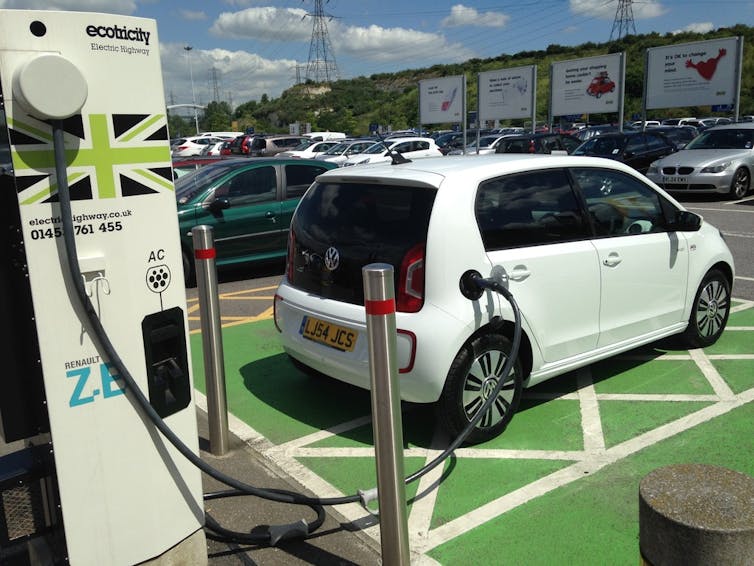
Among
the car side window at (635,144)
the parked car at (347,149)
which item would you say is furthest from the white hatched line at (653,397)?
the parked car at (347,149)

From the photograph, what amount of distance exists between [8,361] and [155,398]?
0.55 m

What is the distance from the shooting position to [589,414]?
454 centimetres

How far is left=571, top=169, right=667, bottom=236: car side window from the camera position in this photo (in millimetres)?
4703

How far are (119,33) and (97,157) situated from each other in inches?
17.9

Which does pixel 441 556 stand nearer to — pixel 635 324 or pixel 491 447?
pixel 491 447

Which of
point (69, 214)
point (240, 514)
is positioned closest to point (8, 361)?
point (69, 214)

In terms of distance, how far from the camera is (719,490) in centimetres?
212

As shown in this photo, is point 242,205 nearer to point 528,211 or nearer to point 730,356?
point 528,211

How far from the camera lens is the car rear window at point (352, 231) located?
3.91 meters

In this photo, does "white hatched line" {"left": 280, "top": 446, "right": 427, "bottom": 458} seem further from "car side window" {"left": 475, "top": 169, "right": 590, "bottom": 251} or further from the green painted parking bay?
"car side window" {"left": 475, "top": 169, "right": 590, "bottom": 251}

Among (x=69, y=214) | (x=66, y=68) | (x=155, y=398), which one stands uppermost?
(x=66, y=68)

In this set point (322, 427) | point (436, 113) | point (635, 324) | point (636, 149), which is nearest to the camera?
point (322, 427)

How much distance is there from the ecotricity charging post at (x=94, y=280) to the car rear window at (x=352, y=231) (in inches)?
54.1

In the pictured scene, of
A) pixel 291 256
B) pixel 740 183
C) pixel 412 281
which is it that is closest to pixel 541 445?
pixel 412 281
